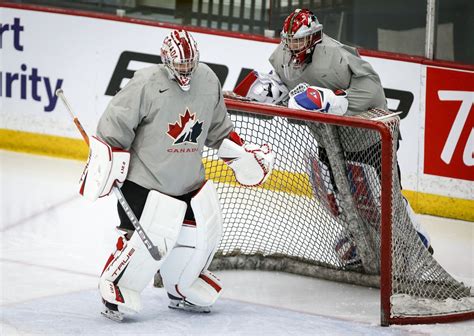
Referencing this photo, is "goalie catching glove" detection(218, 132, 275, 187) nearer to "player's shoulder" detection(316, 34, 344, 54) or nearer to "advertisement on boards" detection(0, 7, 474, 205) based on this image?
"player's shoulder" detection(316, 34, 344, 54)

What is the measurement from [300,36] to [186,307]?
118 cm

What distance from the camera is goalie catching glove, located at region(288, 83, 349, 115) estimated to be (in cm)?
493

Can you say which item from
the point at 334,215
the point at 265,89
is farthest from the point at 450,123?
the point at 265,89

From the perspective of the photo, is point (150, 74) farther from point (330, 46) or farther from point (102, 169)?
point (330, 46)

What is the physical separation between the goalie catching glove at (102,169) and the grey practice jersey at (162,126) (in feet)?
0.20

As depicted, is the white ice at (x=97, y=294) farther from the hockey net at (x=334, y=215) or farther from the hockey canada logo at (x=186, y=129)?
the hockey canada logo at (x=186, y=129)

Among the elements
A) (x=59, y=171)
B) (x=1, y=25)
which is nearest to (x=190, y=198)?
(x=59, y=171)

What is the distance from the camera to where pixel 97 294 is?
514 centimetres

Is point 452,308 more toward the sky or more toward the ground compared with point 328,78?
more toward the ground

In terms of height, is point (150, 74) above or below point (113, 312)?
above

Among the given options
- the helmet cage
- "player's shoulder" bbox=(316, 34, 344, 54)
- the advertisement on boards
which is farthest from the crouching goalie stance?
the advertisement on boards

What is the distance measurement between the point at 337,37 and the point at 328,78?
141 centimetres

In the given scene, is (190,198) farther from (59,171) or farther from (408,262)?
(59,171)

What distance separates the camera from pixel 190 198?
476 cm
